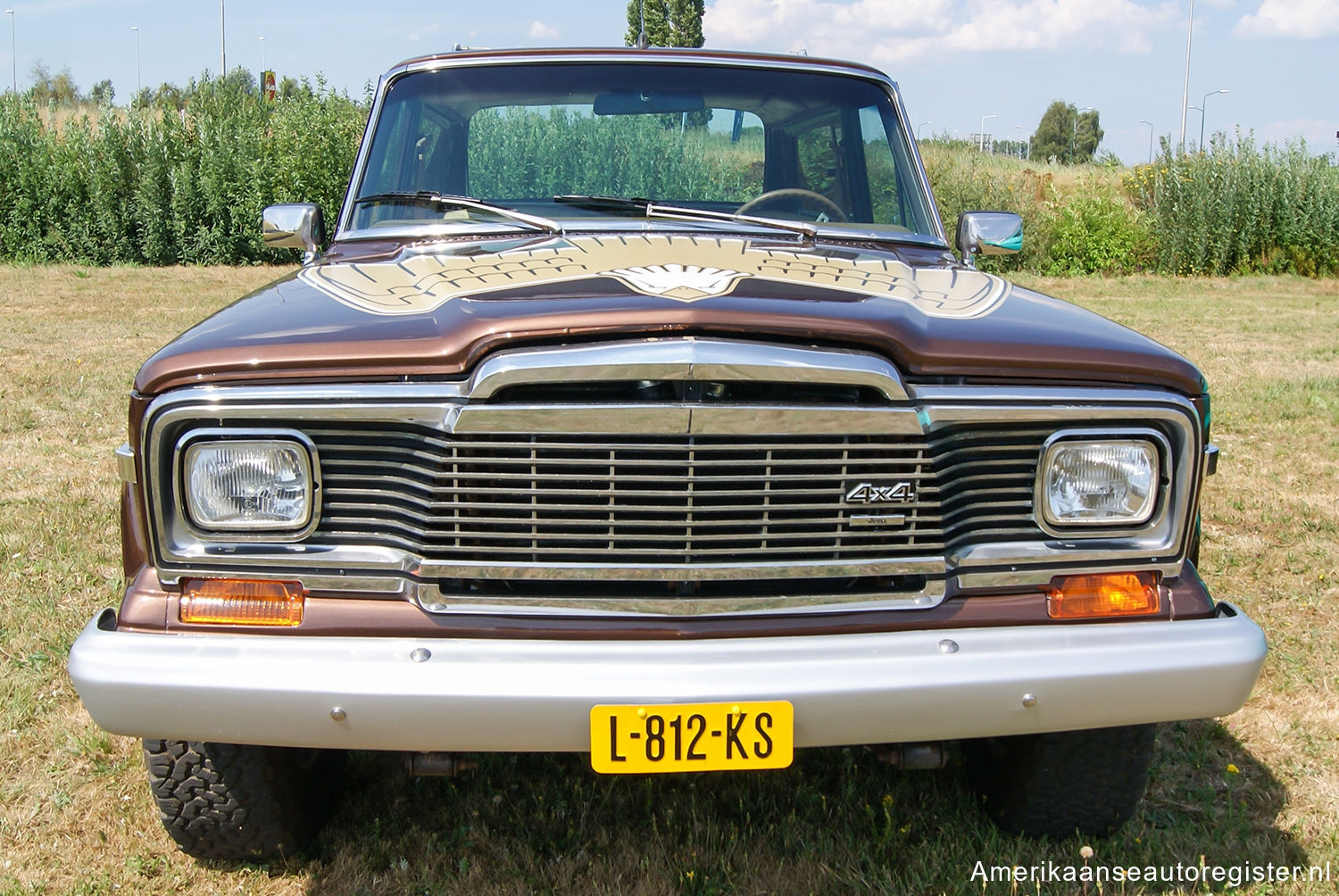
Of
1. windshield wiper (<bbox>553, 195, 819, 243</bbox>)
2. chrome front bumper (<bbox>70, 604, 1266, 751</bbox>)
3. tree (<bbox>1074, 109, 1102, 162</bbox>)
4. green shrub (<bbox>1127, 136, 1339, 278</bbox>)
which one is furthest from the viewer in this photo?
tree (<bbox>1074, 109, 1102, 162</bbox>)

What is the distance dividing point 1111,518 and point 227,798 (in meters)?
2.01

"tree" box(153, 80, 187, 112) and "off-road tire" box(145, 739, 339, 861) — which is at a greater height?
"tree" box(153, 80, 187, 112)

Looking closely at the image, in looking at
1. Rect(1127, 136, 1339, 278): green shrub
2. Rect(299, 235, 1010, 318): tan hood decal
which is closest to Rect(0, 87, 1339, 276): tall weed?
Rect(1127, 136, 1339, 278): green shrub

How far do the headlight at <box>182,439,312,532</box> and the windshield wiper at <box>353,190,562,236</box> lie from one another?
1.13 metres

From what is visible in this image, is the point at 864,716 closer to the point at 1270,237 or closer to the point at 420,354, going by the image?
the point at 420,354

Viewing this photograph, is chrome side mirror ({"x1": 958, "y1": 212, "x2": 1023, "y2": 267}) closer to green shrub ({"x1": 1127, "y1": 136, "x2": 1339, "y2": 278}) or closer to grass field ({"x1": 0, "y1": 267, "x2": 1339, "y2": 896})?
grass field ({"x1": 0, "y1": 267, "x2": 1339, "y2": 896})

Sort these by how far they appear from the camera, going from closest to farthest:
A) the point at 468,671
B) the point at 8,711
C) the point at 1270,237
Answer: the point at 468,671 < the point at 8,711 < the point at 1270,237

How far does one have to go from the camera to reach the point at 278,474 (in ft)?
6.91

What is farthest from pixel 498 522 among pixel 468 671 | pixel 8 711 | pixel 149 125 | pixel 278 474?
pixel 149 125

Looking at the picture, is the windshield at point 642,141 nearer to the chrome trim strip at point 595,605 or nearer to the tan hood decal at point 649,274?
the tan hood decal at point 649,274

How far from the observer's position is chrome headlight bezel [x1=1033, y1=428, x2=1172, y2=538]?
218 centimetres

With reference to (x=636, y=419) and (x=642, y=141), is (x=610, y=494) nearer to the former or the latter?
(x=636, y=419)

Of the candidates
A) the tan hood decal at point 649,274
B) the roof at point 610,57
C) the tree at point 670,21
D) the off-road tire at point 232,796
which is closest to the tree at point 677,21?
the tree at point 670,21

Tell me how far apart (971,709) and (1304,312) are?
533 inches
